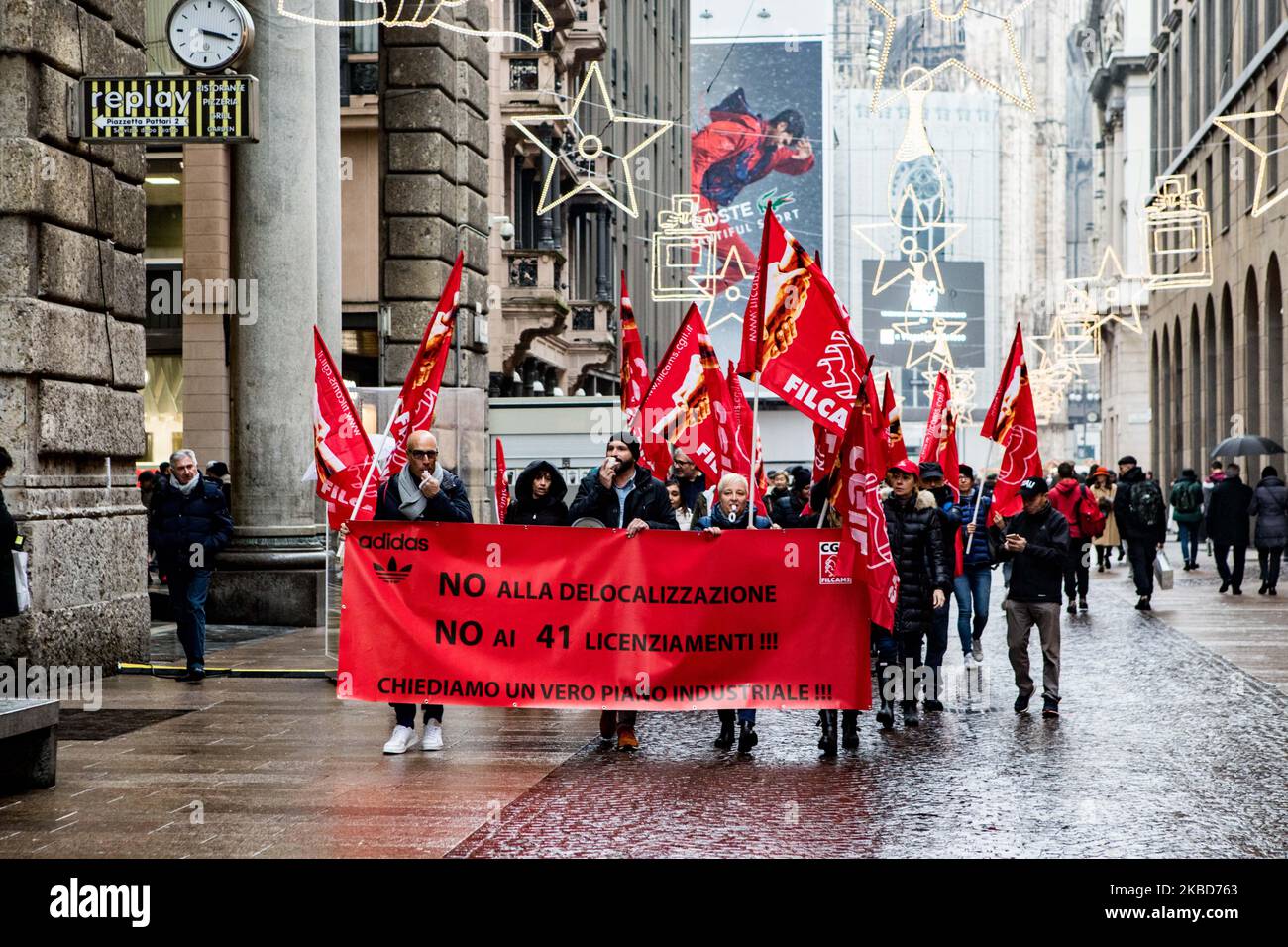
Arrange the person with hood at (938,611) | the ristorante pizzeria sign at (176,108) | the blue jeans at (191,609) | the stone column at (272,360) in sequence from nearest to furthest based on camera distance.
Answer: the person with hood at (938,611) → the ristorante pizzeria sign at (176,108) → the blue jeans at (191,609) → the stone column at (272,360)

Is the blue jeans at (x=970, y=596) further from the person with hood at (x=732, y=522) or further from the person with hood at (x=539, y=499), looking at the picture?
the person with hood at (x=539, y=499)

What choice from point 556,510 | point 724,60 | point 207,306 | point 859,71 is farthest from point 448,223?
point 859,71

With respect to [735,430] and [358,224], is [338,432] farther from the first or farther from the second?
[358,224]

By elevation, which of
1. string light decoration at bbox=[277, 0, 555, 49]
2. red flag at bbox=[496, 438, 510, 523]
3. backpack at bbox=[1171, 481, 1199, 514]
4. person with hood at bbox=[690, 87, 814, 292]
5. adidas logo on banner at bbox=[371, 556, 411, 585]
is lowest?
backpack at bbox=[1171, 481, 1199, 514]

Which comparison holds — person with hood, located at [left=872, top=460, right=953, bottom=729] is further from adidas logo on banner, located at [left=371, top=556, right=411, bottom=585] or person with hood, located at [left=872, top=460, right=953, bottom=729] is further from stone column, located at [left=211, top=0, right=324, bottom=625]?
stone column, located at [left=211, top=0, right=324, bottom=625]

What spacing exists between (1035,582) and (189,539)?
6.26 metres

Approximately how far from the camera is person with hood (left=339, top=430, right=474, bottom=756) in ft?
33.0

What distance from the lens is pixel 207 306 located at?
24391 mm

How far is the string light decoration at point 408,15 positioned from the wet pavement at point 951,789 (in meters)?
7.47

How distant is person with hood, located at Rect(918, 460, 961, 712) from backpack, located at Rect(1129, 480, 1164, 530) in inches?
344

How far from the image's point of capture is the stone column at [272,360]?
690 inches

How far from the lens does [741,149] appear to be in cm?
8038

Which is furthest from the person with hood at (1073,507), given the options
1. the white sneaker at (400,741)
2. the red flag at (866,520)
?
the white sneaker at (400,741)

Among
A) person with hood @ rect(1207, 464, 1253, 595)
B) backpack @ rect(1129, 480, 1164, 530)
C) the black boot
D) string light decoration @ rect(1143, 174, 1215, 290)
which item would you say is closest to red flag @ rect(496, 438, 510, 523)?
the black boot
